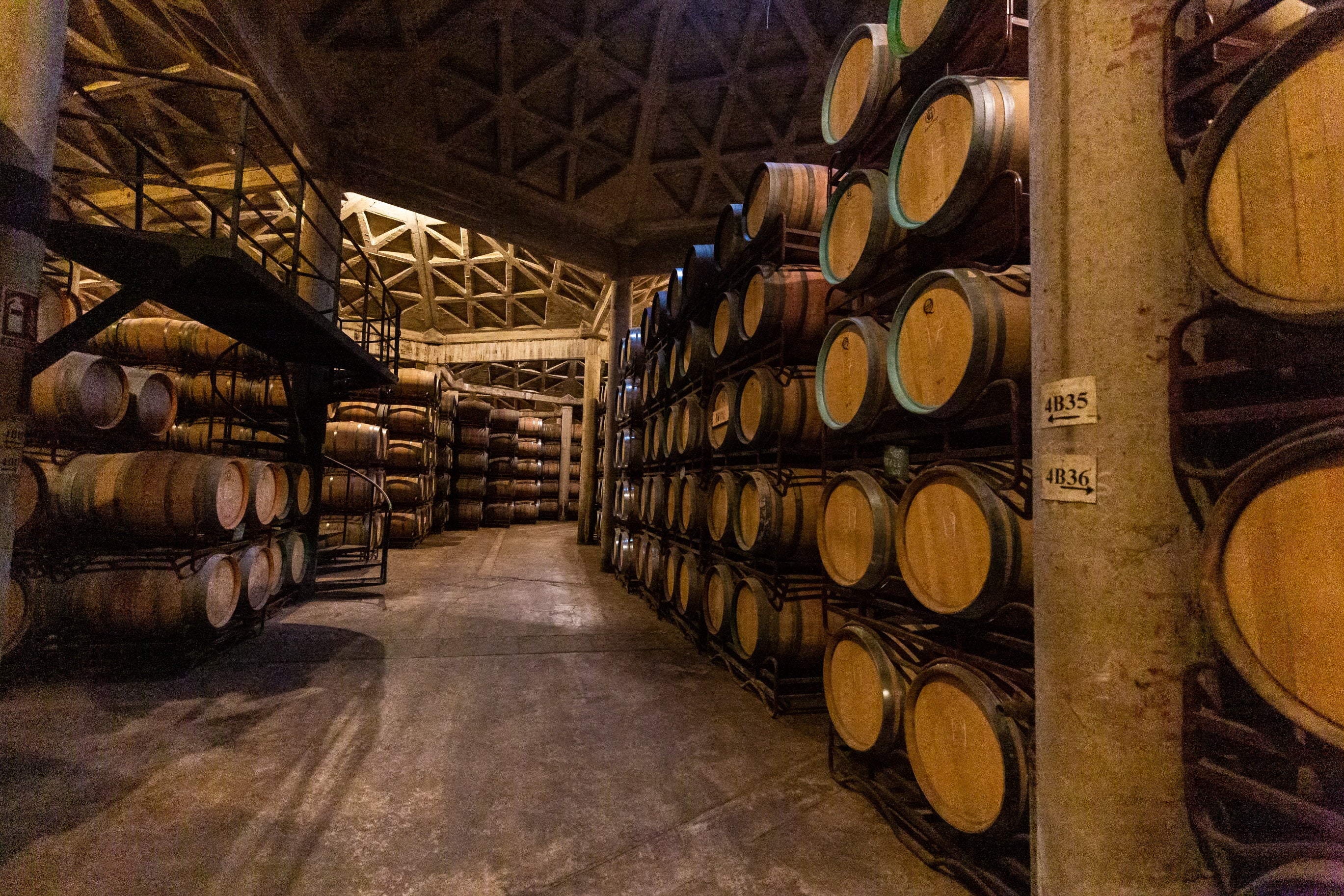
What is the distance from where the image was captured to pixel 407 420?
40.0ft

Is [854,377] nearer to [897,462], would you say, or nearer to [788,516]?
[897,462]

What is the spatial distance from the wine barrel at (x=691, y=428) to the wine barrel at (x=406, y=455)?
316 inches

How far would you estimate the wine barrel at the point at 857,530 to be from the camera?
297cm

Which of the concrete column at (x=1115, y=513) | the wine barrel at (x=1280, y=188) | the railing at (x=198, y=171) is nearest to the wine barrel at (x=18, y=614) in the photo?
the railing at (x=198, y=171)

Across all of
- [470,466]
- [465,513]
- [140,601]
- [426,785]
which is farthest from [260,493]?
[465,513]

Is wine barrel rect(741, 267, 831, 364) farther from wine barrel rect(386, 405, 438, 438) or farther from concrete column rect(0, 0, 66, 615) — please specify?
wine barrel rect(386, 405, 438, 438)

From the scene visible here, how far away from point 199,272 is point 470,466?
1353 cm

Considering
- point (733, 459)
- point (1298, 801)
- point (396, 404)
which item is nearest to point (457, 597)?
point (733, 459)

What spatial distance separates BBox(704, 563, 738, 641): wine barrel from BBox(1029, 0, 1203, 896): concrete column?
2.93 meters

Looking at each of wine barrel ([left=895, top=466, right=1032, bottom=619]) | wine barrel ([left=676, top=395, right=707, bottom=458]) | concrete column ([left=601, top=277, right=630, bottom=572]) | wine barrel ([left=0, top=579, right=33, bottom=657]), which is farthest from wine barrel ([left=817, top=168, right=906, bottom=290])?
concrete column ([left=601, top=277, right=630, bottom=572])

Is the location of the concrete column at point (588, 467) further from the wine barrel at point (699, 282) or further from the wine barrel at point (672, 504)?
the wine barrel at point (699, 282)

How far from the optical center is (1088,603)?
5.53ft

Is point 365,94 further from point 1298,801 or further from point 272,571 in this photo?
point 1298,801

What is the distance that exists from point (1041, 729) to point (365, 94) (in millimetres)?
9668
